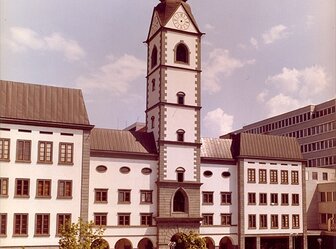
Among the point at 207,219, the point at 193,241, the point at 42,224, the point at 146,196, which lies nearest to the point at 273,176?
the point at 207,219

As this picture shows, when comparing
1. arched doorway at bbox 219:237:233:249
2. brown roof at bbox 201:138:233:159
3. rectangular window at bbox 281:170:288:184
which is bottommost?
arched doorway at bbox 219:237:233:249

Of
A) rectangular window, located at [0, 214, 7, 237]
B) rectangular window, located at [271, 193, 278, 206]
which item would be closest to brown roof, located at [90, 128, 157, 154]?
rectangular window, located at [0, 214, 7, 237]

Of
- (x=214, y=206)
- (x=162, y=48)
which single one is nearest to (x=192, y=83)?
(x=162, y=48)

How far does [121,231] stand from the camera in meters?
58.7

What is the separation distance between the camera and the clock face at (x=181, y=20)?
213 feet

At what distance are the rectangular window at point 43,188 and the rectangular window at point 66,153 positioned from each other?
113 inches

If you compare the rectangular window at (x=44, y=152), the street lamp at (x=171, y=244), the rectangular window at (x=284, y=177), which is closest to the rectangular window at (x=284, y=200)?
the rectangular window at (x=284, y=177)

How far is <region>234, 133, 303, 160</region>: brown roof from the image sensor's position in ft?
227

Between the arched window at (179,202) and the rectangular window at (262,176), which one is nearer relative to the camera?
the arched window at (179,202)

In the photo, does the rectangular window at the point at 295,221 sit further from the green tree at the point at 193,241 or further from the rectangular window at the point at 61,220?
the rectangular window at the point at 61,220

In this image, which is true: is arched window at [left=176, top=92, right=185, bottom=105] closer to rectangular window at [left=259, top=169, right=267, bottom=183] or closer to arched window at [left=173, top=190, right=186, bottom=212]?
arched window at [left=173, top=190, right=186, bottom=212]

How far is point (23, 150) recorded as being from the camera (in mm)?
52969

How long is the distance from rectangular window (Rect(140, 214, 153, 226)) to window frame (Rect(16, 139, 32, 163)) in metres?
16.1

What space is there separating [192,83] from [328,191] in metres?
31.4
